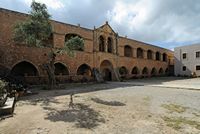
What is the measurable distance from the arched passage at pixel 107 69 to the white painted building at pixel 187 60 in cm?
1963

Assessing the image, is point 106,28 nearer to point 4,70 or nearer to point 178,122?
point 4,70

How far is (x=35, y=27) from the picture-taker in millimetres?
14164

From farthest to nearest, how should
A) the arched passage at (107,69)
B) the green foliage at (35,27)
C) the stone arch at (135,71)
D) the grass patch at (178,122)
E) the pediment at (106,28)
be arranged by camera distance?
the stone arch at (135,71), the arched passage at (107,69), the pediment at (106,28), the green foliage at (35,27), the grass patch at (178,122)

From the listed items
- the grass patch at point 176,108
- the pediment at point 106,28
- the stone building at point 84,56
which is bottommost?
the grass patch at point 176,108

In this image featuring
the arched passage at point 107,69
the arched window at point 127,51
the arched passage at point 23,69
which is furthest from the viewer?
the arched window at point 127,51

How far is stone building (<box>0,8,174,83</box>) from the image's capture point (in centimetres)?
1753

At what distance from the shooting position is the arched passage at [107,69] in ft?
93.8

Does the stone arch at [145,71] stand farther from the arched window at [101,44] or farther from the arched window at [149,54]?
the arched window at [101,44]

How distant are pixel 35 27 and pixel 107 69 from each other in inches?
658

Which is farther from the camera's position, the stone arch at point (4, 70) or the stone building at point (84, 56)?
the stone building at point (84, 56)

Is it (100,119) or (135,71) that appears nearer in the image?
(100,119)

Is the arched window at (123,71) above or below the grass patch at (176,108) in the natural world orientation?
above

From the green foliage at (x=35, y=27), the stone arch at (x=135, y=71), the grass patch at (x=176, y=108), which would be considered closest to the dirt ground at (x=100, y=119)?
the grass patch at (x=176, y=108)

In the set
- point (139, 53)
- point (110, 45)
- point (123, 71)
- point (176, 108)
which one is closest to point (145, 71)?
point (139, 53)
